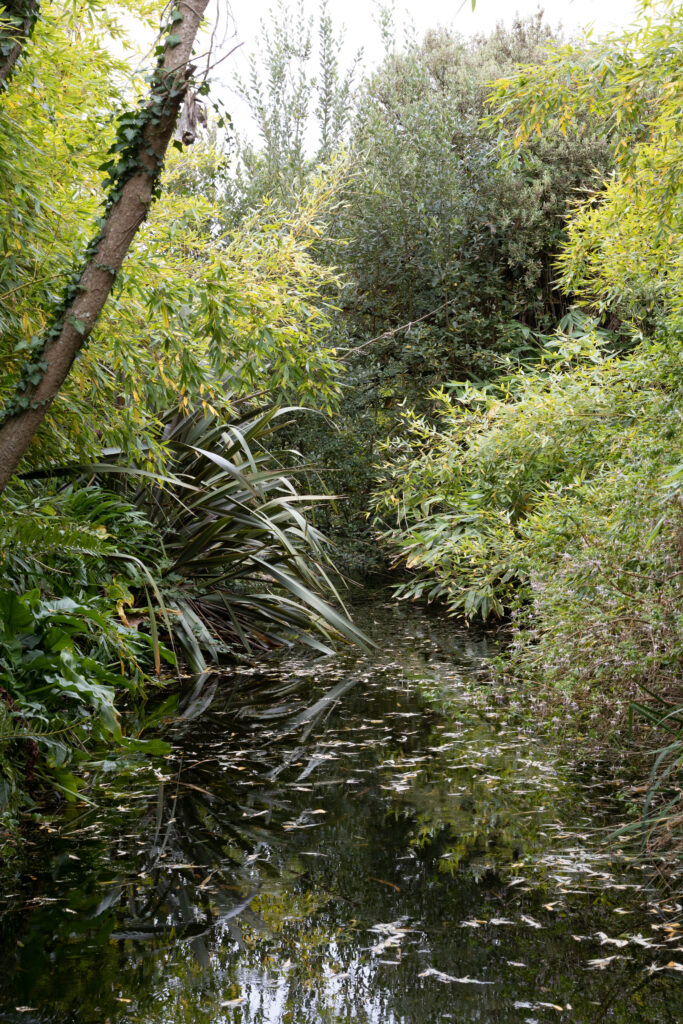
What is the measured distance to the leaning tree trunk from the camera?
319 centimetres

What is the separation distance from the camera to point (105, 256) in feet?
9.72

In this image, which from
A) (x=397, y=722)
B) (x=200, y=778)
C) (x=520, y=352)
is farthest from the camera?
(x=520, y=352)

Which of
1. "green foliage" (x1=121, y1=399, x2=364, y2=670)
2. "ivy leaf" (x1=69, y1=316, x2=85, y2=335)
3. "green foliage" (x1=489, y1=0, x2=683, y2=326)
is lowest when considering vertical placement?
"green foliage" (x1=121, y1=399, x2=364, y2=670)

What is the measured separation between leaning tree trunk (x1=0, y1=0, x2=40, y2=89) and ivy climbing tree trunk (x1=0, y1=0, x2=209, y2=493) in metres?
0.56

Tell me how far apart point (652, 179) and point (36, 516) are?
4085 mm

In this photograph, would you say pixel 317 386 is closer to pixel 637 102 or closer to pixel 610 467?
pixel 610 467

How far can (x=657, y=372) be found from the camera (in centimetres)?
412

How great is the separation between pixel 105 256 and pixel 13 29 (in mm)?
1164

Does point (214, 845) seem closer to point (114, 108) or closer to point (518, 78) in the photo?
point (114, 108)

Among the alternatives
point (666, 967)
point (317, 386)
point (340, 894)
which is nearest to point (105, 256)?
point (340, 894)

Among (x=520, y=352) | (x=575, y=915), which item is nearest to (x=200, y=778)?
(x=575, y=915)

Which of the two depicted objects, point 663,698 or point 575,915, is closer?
point 575,915

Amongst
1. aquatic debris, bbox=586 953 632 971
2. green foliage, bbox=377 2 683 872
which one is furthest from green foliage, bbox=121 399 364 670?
aquatic debris, bbox=586 953 632 971

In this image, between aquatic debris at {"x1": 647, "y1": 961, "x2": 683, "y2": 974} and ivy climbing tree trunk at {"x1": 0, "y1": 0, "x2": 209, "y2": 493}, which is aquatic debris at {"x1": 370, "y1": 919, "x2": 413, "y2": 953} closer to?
aquatic debris at {"x1": 647, "y1": 961, "x2": 683, "y2": 974}
